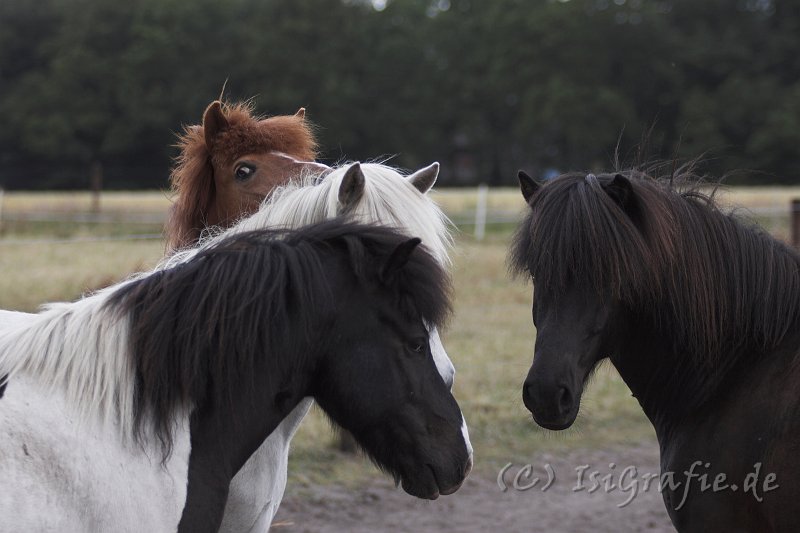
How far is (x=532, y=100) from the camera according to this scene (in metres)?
47.6

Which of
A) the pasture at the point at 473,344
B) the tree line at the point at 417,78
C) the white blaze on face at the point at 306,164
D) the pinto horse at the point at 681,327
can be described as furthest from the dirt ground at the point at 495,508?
the tree line at the point at 417,78

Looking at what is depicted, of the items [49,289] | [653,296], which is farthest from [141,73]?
[653,296]

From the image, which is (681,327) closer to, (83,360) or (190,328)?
(190,328)

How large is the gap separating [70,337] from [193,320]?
0.30 m

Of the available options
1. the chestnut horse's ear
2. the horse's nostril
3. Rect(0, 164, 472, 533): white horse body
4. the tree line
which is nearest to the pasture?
the horse's nostril

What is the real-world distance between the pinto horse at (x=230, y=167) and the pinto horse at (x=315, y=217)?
0.37 m

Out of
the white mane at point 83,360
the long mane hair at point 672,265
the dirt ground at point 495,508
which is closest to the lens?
the white mane at point 83,360

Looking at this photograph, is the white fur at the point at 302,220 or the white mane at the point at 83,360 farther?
the white fur at the point at 302,220

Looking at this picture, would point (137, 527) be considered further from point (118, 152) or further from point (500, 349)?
point (118, 152)

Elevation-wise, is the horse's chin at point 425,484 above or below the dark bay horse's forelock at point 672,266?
below

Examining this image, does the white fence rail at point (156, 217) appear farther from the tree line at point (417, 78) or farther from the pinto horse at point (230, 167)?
the tree line at point (417, 78)

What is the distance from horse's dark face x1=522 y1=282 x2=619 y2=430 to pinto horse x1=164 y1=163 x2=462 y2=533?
0.40m

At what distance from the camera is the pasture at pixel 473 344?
597 cm

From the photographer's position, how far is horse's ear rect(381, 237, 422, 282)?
2.20 m
